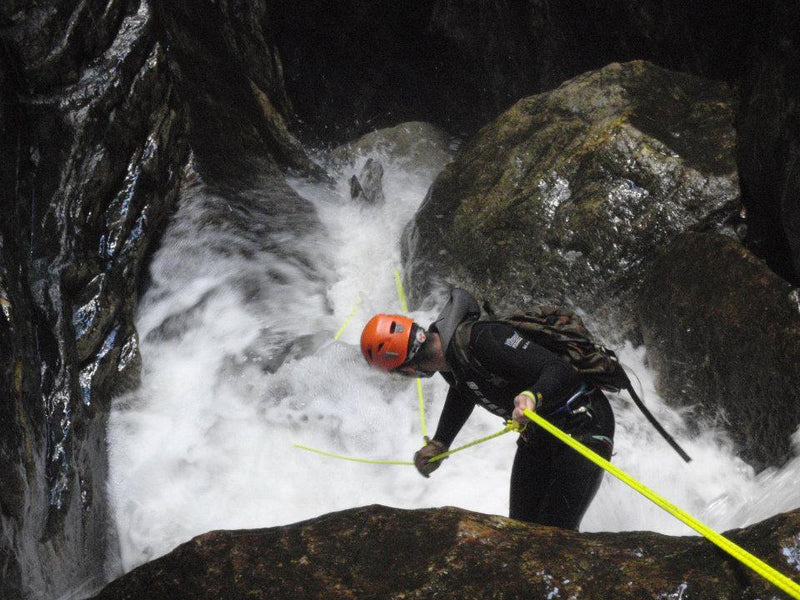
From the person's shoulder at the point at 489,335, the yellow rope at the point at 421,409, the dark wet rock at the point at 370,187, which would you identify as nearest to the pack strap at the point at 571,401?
the person's shoulder at the point at 489,335

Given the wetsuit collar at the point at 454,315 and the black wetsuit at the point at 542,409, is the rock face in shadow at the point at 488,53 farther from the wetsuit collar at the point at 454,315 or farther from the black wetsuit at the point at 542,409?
the wetsuit collar at the point at 454,315

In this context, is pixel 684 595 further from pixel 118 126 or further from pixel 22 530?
pixel 118 126

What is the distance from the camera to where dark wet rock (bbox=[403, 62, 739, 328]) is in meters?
5.99

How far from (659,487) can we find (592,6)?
6.08 metres

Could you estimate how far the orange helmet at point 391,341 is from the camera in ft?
12.0

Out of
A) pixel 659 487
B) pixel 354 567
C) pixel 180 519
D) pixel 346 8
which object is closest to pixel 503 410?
pixel 354 567

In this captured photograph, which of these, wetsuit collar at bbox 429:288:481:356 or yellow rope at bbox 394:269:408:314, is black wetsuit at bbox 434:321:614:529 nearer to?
wetsuit collar at bbox 429:288:481:356

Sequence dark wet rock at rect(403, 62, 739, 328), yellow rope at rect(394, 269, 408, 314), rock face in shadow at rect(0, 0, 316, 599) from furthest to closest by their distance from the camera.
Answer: yellow rope at rect(394, 269, 408, 314) → dark wet rock at rect(403, 62, 739, 328) → rock face in shadow at rect(0, 0, 316, 599)

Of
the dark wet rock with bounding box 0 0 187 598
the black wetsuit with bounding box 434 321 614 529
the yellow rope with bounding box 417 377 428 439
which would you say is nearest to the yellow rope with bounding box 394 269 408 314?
the yellow rope with bounding box 417 377 428 439

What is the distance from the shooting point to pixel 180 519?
5.53 metres

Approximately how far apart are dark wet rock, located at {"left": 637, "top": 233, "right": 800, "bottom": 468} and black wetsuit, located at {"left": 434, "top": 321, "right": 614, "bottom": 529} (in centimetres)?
154

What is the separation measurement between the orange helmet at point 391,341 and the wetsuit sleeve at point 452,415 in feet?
1.86

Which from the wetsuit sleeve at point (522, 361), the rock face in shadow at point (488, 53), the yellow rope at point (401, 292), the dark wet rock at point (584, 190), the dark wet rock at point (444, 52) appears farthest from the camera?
the dark wet rock at point (444, 52)

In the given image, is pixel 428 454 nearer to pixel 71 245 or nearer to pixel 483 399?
pixel 483 399
